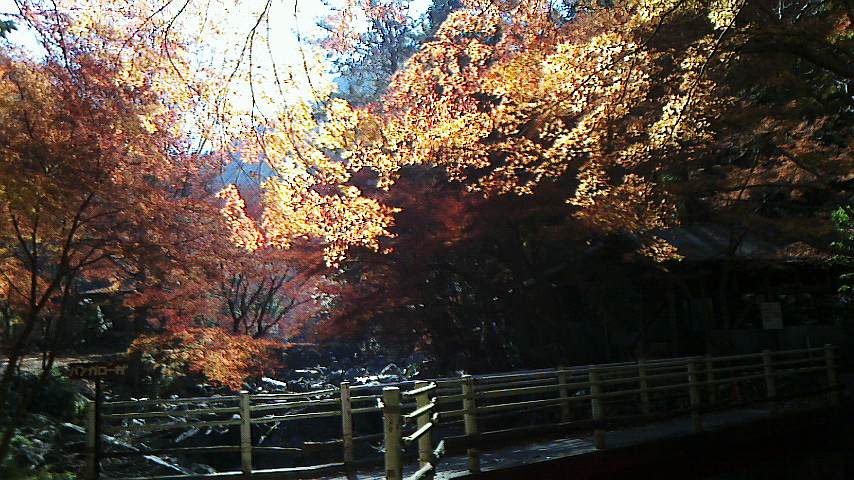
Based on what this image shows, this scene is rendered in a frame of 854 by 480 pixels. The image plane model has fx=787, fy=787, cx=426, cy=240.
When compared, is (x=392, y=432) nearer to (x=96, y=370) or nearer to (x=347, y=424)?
(x=347, y=424)

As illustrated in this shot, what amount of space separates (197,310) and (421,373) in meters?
10.7

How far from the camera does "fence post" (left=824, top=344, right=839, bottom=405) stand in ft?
48.6

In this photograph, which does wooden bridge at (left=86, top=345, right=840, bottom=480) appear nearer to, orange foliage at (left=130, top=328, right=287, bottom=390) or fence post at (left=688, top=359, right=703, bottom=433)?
fence post at (left=688, top=359, right=703, bottom=433)

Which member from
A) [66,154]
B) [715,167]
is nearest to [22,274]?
[66,154]

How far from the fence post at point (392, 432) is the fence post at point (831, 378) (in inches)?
437

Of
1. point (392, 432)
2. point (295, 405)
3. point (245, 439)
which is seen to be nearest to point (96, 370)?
point (245, 439)

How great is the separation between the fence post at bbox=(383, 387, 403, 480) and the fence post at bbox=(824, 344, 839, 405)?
11094mm

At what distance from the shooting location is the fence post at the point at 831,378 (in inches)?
583

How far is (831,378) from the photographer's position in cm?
1510

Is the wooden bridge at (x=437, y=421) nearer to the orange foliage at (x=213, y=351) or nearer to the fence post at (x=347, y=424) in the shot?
A: the fence post at (x=347, y=424)

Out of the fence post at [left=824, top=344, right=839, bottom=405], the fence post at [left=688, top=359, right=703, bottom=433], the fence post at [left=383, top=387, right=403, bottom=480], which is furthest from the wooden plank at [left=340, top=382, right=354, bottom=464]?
the fence post at [left=824, top=344, right=839, bottom=405]

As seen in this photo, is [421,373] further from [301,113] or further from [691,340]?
[301,113]

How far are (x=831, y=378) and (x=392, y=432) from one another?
1155 cm

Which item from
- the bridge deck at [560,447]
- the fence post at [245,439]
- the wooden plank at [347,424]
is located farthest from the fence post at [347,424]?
the fence post at [245,439]
